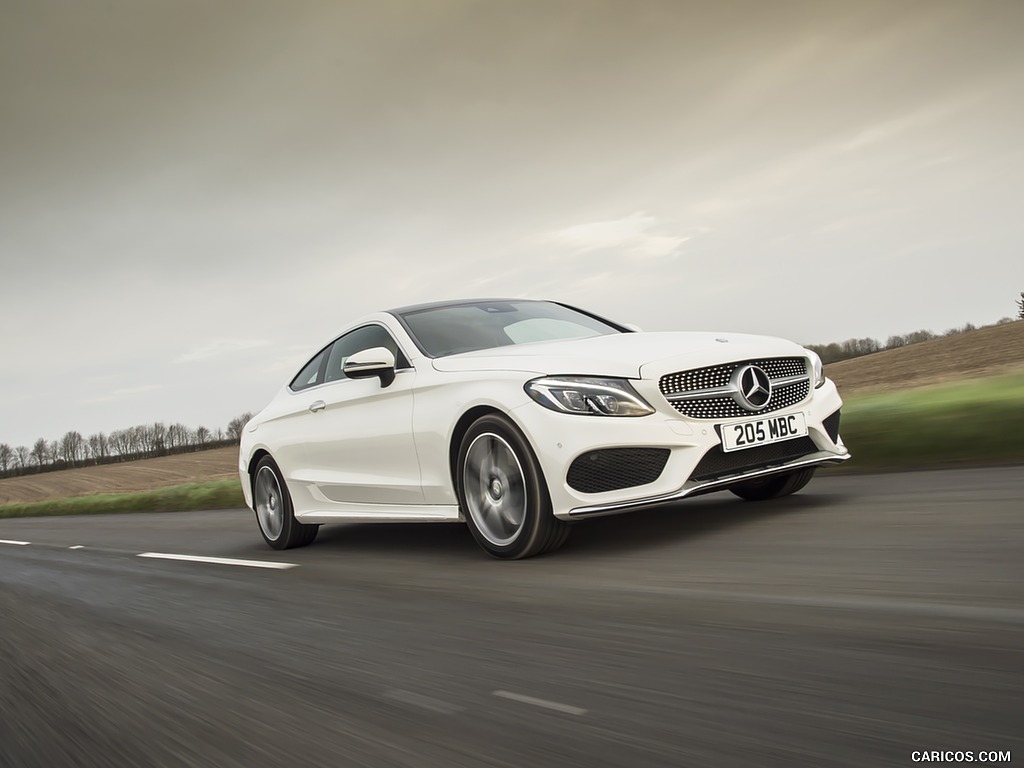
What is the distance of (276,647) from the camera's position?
3684 mm

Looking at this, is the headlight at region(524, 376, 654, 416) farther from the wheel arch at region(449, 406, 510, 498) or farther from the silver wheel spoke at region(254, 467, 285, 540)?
the silver wheel spoke at region(254, 467, 285, 540)

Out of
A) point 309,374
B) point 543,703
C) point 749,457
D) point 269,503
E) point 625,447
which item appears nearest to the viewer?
point 543,703

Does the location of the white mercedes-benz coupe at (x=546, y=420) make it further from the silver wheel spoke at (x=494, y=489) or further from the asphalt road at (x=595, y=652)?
the asphalt road at (x=595, y=652)

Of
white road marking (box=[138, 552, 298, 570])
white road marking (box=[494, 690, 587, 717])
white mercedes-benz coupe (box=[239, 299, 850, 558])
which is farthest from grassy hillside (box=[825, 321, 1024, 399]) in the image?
white road marking (box=[494, 690, 587, 717])

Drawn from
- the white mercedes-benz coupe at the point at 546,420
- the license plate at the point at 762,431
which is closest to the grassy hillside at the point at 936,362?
the white mercedes-benz coupe at the point at 546,420

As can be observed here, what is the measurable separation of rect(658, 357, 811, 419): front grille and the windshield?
123cm

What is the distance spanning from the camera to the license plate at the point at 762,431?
452 centimetres

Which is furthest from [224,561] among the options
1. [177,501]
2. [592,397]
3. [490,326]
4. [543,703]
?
[177,501]

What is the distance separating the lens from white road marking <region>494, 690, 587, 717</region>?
2.38 meters

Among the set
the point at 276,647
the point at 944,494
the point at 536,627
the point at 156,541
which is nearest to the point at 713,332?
the point at 944,494

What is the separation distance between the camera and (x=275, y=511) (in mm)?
7266

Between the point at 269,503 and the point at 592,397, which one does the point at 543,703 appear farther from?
the point at 269,503

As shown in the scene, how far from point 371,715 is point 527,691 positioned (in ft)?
1.44

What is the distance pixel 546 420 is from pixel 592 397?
0.24 m
